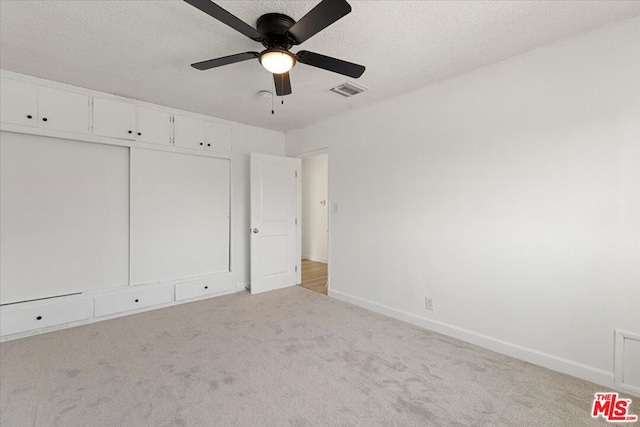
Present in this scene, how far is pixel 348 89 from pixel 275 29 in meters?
1.36

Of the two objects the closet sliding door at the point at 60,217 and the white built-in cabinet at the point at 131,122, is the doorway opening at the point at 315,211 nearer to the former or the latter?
the white built-in cabinet at the point at 131,122

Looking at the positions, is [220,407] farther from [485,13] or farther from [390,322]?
[485,13]

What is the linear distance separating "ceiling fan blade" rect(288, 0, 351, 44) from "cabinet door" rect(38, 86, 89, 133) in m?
2.70

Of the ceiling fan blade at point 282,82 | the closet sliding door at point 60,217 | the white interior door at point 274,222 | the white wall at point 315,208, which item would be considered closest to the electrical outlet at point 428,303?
the white interior door at point 274,222

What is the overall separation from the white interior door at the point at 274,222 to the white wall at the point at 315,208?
6.11 ft

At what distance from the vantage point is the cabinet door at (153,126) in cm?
345

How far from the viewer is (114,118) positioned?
325 centimetres

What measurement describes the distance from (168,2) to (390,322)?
3326mm

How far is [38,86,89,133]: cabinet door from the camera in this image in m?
2.86

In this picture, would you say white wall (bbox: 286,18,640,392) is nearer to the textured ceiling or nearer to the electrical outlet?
the electrical outlet

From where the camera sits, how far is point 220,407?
1792mm

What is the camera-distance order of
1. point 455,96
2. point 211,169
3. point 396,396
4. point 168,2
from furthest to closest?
1. point 211,169
2. point 455,96
3. point 396,396
4. point 168,2

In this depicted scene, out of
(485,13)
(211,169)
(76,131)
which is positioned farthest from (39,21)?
(485,13)

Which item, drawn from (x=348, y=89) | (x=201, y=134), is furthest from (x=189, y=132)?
(x=348, y=89)
